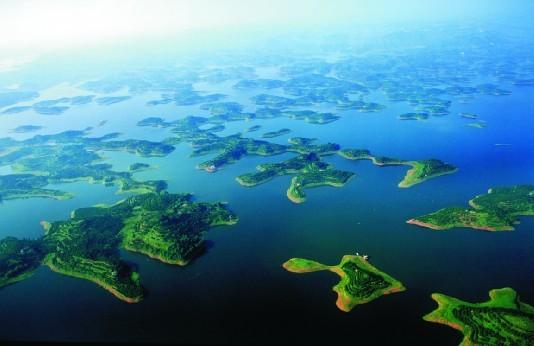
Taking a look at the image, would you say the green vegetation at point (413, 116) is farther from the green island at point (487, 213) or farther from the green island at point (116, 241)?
the green island at point (116, 241)

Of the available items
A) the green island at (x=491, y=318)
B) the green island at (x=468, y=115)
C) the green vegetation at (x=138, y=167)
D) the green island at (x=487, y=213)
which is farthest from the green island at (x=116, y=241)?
the green island at (x=468, y=115)

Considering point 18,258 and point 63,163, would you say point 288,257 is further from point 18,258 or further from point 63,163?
point 63,163

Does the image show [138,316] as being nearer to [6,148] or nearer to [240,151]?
[240,151]

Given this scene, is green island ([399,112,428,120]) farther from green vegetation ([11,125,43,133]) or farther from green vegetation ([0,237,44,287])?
green vegetation ([11,125,43,133])

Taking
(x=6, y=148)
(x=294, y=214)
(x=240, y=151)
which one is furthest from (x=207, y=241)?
(x=6, y=148)

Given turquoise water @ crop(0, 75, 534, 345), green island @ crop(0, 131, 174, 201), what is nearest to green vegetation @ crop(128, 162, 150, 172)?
green island @ crop(0, 131, 174, 201)
